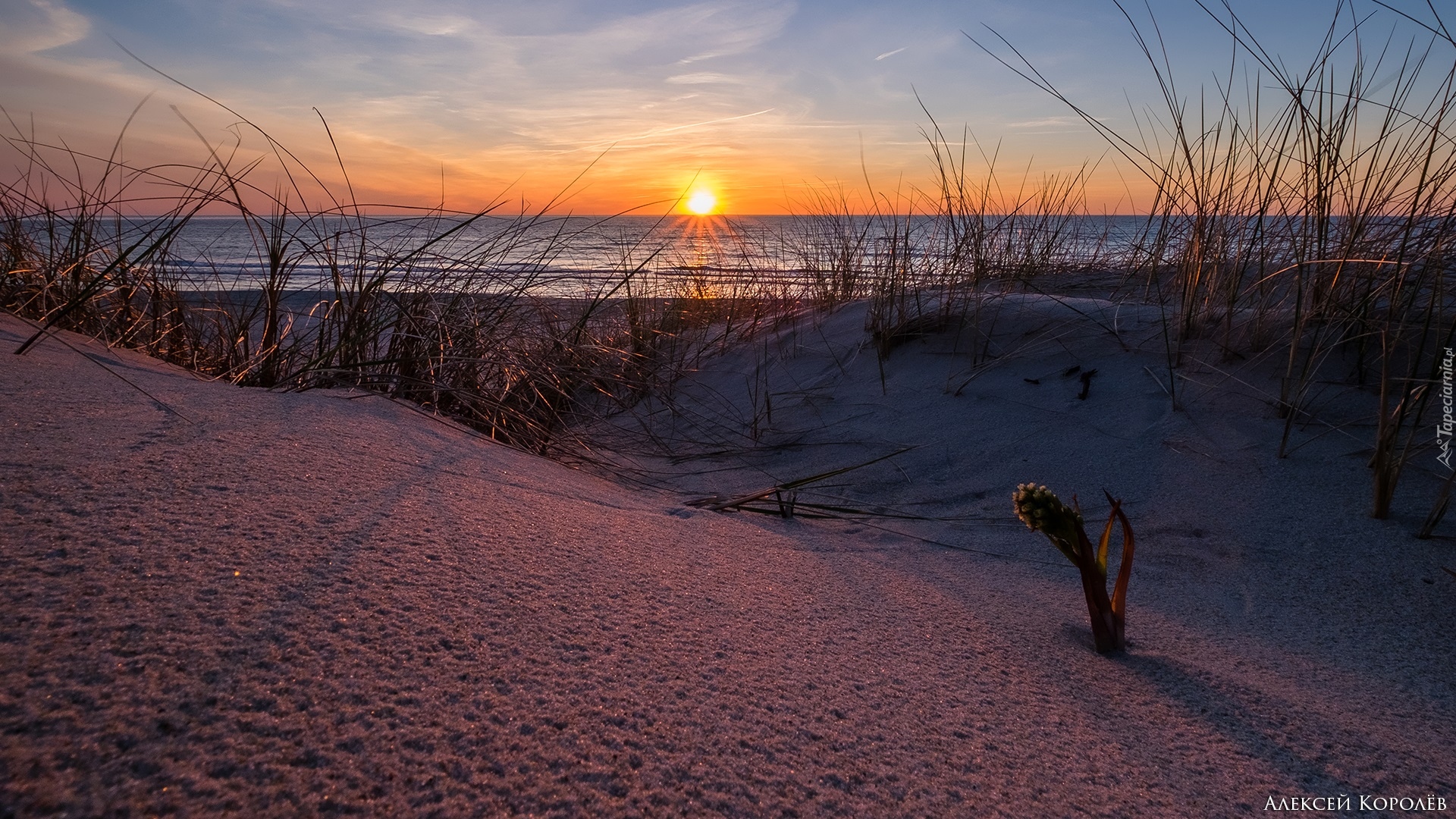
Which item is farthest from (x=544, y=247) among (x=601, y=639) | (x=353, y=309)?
(x=601, y=639)

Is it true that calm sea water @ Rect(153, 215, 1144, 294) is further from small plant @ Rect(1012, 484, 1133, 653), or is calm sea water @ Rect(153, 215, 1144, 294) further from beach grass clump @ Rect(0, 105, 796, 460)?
small plant @ Rect(1012, 484, 1133, 653)

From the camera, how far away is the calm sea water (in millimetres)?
2582

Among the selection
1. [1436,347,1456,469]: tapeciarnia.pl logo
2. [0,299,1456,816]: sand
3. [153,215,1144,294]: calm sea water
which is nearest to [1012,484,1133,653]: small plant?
[0,299,1456,816]: sand

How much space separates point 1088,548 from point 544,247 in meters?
3.52

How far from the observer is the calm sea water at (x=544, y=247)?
102 inches

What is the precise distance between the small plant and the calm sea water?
5.85 feet

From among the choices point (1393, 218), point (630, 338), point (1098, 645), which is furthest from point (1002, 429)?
point (630, 338)

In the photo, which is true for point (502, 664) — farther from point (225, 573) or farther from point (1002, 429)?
point (1002, 429)

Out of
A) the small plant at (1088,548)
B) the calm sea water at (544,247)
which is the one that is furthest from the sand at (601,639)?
the calm sea water at (544,247)

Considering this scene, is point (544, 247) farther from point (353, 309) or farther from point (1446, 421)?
point (1446, 421)

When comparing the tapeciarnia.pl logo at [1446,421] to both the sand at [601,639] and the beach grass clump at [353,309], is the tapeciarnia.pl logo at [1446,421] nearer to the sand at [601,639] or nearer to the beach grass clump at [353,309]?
the sand at [601,639]

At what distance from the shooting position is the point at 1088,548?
3.39 ft

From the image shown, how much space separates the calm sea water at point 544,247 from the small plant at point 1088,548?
5.85ft

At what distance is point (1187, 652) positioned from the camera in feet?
3.76
